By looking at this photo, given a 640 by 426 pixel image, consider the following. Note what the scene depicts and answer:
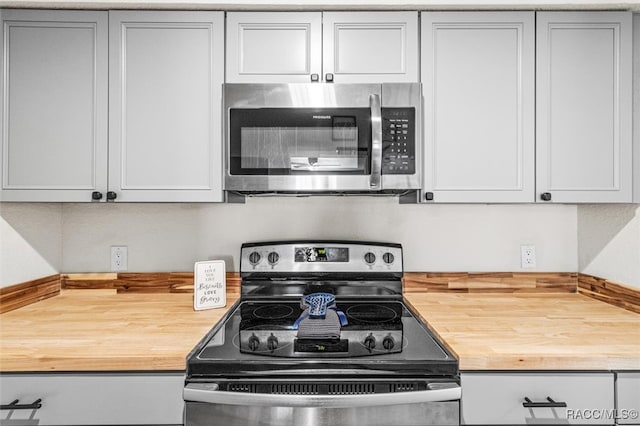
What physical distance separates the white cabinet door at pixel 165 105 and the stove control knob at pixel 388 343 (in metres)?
0.84

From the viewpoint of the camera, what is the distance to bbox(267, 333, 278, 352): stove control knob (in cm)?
133

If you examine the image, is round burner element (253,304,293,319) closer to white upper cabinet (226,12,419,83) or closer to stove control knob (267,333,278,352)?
stove control knob (267,333,278,352)

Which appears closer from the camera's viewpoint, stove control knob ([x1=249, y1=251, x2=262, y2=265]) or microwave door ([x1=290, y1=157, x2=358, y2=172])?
microwave door ([x1=290, y1=157, x2=358, y2=172])

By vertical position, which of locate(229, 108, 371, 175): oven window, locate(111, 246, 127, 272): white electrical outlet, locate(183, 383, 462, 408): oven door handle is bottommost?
locate(183, 383, 462, 408): oven door handle

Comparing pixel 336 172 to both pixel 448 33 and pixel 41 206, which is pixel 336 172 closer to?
pixel 448 33

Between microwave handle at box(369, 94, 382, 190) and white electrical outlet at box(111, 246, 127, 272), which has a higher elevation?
microwave handle at box(369, 94, 382, 190)

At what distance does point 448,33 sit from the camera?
168 cm

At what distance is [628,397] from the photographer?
48.1 inches

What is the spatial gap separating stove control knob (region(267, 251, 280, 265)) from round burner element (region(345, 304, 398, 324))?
40 cm

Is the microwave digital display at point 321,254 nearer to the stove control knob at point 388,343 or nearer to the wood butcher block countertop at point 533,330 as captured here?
the wood butcher block countertop at point 533,330

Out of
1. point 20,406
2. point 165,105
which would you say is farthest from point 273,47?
point 20,406

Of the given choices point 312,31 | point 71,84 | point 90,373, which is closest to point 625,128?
point 312,31

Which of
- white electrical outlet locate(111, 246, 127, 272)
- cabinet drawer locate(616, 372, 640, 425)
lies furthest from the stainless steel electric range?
white electrical outlet locate(111, 246, 127, 272)

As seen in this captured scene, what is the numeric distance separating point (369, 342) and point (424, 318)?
31cm
